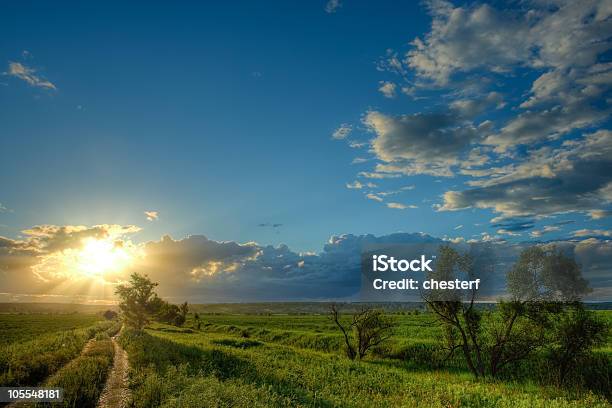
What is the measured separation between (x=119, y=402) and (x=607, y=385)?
126ft

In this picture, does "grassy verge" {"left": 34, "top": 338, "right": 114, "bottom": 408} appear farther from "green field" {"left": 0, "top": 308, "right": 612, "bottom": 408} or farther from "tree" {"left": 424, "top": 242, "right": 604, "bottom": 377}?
"tree" {"left": 424, "top": 242, "right": 604, "bottom": 377}

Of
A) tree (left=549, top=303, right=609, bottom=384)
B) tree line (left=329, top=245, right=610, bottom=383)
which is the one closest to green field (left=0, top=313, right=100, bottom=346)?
tree line (left=329, top=245, right=610, bottom=383)

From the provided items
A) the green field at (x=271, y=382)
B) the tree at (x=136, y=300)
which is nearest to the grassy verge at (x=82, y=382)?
the green field at (x=271, y=382)

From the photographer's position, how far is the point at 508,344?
3569 cm

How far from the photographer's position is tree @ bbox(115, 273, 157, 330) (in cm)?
9625

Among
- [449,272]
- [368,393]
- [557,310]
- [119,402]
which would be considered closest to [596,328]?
[557,310]

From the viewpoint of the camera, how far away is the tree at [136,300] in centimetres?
9625

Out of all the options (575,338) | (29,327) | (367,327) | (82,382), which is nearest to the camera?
(82,382)

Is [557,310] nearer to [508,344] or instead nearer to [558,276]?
[558,276]

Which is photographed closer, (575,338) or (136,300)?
(575,338)

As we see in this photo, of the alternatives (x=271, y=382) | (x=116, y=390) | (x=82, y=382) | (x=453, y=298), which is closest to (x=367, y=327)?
(x=453, y=298)

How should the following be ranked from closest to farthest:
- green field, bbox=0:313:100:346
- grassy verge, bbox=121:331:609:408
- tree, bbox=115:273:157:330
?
1. grassy verge, bbox=121:331:609:408
2. green field, bbox=0:313:100:346
3. tree, bbox=115:273:157:330

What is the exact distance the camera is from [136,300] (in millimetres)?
96625

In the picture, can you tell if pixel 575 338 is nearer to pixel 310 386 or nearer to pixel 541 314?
pixel 541 314
